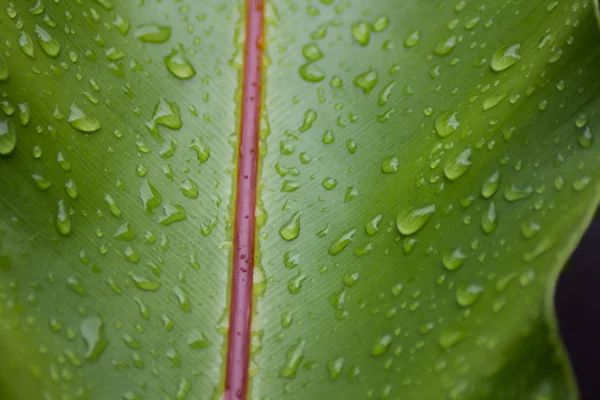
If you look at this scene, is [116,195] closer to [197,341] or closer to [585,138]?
[197,341]

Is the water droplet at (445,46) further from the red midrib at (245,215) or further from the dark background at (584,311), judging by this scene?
the dark background at (584,311)

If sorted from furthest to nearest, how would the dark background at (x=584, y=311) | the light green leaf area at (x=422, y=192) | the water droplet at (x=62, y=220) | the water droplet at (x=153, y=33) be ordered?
the dark background at (x=584, y=311) → the water droplet at (x=153, y=33) → the water droplet at (x=62, y=220) → the light green leaf area at (x=422, y=192)

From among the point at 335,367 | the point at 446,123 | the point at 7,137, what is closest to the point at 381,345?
the point at 335,367

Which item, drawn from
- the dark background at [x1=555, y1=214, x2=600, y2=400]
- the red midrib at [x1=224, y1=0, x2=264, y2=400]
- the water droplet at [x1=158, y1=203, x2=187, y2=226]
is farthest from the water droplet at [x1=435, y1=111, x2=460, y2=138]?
the dark background at [x1=555, y1=214, x2=600, y2=400]

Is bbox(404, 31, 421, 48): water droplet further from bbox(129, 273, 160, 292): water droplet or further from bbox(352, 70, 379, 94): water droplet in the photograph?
bbox(129, 273, 160, 292): water droplet

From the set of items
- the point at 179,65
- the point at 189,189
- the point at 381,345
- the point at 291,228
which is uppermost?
the point at 179,65

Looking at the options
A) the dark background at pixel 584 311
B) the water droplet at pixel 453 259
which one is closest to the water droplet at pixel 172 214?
the water droplet at pixel 453 259
